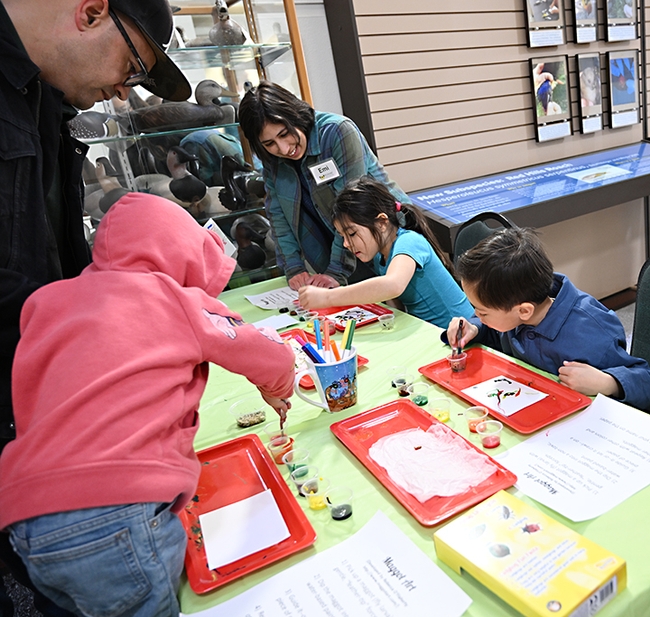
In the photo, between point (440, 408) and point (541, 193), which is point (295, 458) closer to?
point (440, 408)

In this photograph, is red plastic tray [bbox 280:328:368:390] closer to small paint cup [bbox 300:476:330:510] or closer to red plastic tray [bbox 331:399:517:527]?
red plastic tray [bbox 331:399:517:527]

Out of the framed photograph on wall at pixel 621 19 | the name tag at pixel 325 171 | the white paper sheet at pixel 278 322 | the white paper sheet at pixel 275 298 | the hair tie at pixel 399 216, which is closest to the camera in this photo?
the white paper sheet at pixel 278 322

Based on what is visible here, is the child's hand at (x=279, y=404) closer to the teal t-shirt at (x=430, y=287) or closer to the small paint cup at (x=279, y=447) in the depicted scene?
the small paint cup at (x=279, y=447)

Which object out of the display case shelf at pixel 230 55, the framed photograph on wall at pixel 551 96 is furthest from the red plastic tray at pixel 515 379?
the framed photograph on wall at pixel 551 96

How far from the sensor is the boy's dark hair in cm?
122

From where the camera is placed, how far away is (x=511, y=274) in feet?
4.00

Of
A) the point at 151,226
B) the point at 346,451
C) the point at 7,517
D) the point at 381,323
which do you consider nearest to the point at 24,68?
the point at 151,226

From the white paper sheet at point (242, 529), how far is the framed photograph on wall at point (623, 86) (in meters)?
4.34

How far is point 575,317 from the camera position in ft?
3.91

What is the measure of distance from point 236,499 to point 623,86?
14.9ft

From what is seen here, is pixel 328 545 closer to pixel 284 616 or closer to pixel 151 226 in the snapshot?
pixel 284 616

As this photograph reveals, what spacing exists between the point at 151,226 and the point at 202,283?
13 cm

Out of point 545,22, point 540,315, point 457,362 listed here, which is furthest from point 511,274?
point 545,22

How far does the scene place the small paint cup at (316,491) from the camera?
0.82 meters
